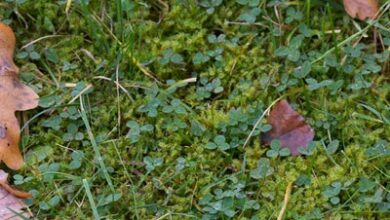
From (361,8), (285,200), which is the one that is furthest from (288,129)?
(361,8)

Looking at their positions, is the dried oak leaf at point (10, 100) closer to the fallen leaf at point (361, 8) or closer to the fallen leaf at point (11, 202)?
the fallen leaf at point (11, 202)

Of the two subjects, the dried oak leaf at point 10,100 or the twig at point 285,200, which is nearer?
the twig at point 285,200

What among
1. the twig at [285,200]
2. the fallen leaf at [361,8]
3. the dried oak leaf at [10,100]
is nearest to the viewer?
the twig at [285,200]

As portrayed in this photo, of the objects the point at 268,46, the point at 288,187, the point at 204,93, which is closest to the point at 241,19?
the point at 268,46

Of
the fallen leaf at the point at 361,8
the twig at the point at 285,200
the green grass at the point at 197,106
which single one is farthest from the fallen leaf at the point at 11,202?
the fallen leaf at the point at 361,8

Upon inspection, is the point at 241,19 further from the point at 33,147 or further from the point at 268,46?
the point at 33,147

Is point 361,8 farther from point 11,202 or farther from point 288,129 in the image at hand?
point 11,202

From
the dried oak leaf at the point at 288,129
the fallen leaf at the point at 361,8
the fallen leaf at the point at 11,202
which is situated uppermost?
the fallen leaf at the point at 361,8
